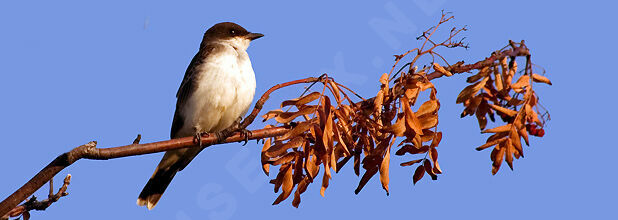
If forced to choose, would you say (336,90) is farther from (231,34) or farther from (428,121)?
(231,34)

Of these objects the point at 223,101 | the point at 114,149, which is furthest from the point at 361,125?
the point at 223,101

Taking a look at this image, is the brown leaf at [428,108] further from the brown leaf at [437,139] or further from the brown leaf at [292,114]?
the brown leaf at [292,114]

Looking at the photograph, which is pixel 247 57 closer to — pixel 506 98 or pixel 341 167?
pixel 341 167

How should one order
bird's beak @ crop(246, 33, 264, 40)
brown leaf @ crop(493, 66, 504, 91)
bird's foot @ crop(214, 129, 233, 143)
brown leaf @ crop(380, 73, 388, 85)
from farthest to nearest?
bird's beak @ crop(246, 33, 264, 40) < bird's foot @ crop(214, 129, 233, 143) < brown leaf @ crop(380, 73, 388, 85) < brown leaf @ crop(493, 66, 504, 91)

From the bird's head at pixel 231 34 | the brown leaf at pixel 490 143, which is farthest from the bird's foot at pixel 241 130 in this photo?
the bird's head at pixel 231 34

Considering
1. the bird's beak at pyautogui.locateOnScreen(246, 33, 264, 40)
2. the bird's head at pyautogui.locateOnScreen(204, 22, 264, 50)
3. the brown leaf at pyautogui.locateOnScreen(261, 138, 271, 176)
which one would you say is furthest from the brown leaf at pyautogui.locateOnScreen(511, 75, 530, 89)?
A: the bird's beak at pyautogui.locateOnScreen(246, 33, 264, 40)

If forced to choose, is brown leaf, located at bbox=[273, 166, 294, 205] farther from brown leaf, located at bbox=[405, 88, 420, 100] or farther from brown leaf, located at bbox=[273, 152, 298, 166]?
brown leaf, located at bbox=[405, 88, 420, 100]

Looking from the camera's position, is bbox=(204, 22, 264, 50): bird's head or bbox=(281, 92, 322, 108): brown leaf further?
bbox=(204, 22, 264, 50): bird's head

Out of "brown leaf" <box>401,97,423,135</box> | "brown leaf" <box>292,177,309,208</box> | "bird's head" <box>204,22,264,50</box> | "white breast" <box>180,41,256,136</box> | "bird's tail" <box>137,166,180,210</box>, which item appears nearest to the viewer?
"brown leaf" <box>401,97,423,135</box>

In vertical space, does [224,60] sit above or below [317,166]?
above
